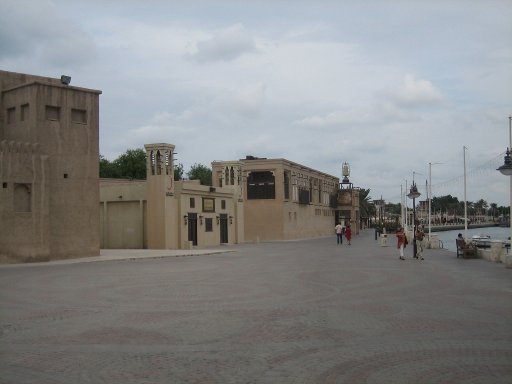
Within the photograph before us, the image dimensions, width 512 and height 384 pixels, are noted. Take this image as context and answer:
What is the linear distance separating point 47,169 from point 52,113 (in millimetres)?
3296

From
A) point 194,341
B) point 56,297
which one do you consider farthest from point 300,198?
point 194,341

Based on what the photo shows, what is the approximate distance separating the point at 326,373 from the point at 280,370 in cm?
61

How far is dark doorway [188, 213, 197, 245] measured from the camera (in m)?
47.2

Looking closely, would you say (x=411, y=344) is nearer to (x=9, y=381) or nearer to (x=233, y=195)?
(x=9, y=381)

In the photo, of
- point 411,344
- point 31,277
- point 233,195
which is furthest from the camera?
point 233,195

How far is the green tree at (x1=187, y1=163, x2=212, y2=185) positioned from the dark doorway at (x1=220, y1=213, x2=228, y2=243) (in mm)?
51576

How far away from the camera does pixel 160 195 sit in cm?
4416

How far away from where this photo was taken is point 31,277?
71.3 feet

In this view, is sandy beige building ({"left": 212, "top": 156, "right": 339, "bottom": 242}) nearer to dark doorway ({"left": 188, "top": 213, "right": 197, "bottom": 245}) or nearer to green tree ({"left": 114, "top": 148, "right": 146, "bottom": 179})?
dark doorway ({"left": 188, "top": 213, "right": 197, "bottom": 245})

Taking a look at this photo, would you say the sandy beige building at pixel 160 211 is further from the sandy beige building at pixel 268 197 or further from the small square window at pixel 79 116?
the small square window at pixel 79 116

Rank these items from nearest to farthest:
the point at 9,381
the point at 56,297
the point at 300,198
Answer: the point at 9,381, the point at 56,297, the point at 300,198

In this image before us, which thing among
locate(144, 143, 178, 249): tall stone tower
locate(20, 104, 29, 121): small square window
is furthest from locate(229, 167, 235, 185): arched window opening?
locate(20, 104, 29, 121): small square window

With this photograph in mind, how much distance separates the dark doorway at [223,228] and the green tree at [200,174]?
51.6 m

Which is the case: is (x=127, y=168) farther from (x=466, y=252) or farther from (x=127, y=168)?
(x=466, y=252)
